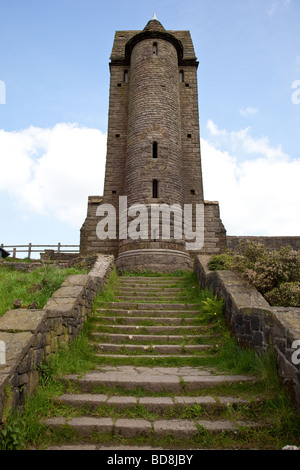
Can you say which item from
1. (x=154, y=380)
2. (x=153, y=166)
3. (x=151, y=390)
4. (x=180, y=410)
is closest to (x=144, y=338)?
(x=154, y=380)

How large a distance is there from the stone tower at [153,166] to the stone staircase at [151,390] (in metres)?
6.22

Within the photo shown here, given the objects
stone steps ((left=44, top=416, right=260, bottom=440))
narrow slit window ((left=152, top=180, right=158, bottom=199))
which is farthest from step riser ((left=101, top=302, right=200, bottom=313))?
narrow slit window ((left=152, top=180, right=158, bottom=199))

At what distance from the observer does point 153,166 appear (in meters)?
13.9

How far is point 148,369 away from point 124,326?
157 cm

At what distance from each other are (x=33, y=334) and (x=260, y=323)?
3197 millimetres

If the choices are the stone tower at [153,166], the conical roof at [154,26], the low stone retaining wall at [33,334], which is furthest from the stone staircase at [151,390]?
the conical roof at [154,26]

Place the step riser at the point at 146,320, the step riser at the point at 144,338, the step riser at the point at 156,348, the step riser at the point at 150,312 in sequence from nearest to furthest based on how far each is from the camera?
the step riser at the point at 156,348 → the step riser at the point at 144,338 → the step riser at the point at 146,320 → the step riser at the point at 150,312

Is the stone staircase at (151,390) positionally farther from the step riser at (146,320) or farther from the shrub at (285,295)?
the shrub at (285,295)

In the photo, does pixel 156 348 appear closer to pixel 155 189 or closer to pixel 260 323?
pixel 260 323

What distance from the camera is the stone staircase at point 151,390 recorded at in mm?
3322

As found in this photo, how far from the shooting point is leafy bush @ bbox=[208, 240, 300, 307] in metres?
5.42

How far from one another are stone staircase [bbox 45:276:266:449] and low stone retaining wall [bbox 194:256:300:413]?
1.68 feet

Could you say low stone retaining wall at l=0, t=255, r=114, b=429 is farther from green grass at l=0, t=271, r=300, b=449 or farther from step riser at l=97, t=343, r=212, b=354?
step riser at l=97, t=343, r=212, b=354
